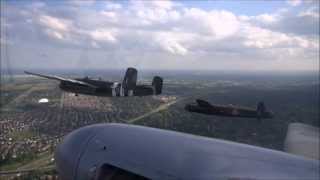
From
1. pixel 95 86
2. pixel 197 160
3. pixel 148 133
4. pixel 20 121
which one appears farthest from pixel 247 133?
pixel 197 160

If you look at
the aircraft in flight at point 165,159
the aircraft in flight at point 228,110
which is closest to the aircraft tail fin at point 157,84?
the aircraft in flight at point 228,110

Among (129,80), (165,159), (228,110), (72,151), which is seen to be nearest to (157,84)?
(129,80)

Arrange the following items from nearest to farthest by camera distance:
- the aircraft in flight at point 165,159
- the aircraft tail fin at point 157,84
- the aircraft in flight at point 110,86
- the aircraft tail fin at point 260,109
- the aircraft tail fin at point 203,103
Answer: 1. the aircraft in flight at point 165,159
2. the aircraft in flight at point 110,86
3. the aircraft tail fin at point 157,84
4. the aircraft tail fin at point 203,103
5. the aircraft tail fin at point 260,109

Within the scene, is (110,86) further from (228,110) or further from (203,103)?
(228,110)

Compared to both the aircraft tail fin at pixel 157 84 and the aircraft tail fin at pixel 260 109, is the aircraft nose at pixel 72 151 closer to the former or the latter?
the aircraft tail fin at pixel 157 84

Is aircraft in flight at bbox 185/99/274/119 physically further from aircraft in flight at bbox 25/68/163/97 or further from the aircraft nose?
the aircraft nose

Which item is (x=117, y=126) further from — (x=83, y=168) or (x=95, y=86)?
(x=95, y=86)
